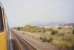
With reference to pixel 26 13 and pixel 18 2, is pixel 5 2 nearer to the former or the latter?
pixel 18 2

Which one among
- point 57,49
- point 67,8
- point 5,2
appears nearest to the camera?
point 57,49

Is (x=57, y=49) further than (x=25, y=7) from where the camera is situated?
No

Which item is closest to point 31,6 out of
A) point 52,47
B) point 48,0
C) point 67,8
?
point 48,0

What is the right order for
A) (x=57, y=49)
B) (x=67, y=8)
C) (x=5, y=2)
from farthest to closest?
(x=67, y=8) → (x=5, y=2) → (x=57, y=49)

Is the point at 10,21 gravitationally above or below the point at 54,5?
below

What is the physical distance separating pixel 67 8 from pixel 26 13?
20.7 inches

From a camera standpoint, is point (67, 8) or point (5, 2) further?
point (67, 8)

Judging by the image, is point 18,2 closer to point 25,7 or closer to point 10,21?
point 25,7

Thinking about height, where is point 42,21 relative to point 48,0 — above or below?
below

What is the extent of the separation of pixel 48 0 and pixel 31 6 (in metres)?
0.23

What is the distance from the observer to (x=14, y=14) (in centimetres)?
187

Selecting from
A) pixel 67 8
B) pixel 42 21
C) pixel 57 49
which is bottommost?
pixel 57 49

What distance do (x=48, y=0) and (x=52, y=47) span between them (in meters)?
1.08

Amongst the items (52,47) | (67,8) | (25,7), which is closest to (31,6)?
(25,7)
